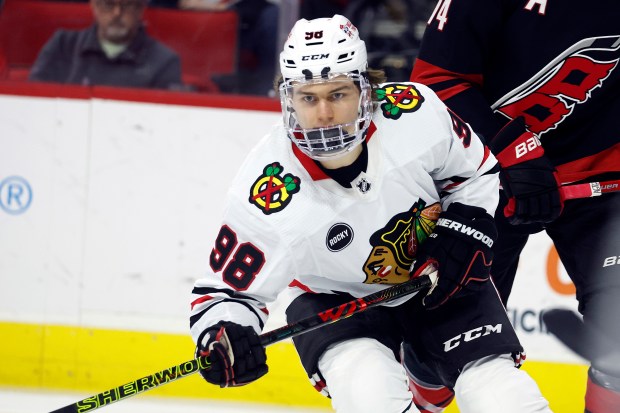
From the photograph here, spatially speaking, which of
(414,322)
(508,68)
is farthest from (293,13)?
(414,322)

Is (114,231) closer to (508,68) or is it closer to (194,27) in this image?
(194,27)

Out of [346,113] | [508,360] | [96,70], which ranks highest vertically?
[96,70]

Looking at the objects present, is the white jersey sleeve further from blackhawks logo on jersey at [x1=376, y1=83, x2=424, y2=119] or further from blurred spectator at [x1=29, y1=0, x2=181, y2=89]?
blurred spectator at [x1=29, y1=0, x2=181, y2=89]

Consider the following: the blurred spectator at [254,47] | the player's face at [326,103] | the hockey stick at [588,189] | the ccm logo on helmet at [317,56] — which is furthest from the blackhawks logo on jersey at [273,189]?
the blurred spectator at [254,47]

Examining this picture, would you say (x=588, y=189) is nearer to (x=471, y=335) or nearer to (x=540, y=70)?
(x=540, y=70)

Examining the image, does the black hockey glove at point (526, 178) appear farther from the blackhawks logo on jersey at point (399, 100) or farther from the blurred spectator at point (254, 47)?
the blurred spectator at point (254, 47)

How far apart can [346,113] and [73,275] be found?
5.61ft

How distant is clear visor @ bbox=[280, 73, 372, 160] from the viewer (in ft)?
7.57

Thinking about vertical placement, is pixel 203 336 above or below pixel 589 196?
below

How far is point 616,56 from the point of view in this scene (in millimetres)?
2590

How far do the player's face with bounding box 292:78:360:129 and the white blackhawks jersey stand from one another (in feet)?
0.34

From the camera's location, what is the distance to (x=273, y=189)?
2363mm

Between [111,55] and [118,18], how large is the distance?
173 mm

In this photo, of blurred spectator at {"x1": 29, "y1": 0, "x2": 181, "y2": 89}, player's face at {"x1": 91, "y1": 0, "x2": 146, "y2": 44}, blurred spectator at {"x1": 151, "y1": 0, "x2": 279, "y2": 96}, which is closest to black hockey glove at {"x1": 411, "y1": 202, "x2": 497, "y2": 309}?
blurred spectator at {"x1": 151, "y1": 0, "x2": 279, "y2": 96}
